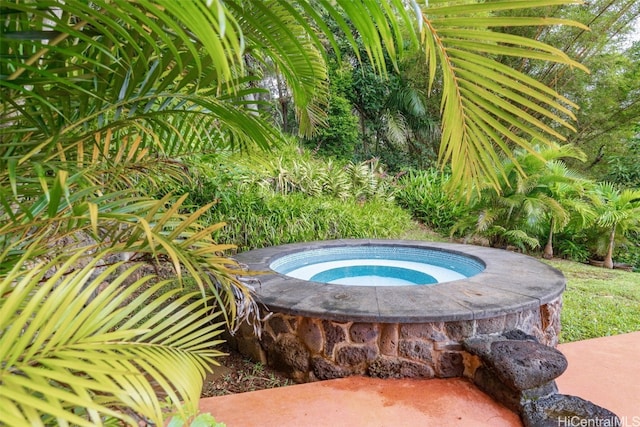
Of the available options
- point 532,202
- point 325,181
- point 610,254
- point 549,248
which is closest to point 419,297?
point 532,202

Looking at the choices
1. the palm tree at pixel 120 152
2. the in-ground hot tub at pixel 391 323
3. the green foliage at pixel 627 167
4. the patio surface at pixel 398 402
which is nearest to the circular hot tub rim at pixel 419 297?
the in-ground hot tub at pixel 391 323

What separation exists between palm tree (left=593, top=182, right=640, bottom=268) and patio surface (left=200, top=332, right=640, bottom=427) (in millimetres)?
3901

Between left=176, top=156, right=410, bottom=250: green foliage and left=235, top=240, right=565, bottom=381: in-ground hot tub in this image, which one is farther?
left=176, top=156, right=410, bottom=250: green foliage

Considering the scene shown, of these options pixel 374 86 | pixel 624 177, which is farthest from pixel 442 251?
pixel 374 86

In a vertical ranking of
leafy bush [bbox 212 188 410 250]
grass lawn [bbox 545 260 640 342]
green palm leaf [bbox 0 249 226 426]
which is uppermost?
green palm leaf [bbox 0 249 226 426]

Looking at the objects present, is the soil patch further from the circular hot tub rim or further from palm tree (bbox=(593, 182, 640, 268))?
palm tree (bbox=(593, 182, 640, 268))

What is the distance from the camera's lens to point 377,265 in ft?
14.7

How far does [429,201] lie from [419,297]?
5.35 metres

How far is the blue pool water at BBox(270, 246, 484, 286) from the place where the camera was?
404 cm

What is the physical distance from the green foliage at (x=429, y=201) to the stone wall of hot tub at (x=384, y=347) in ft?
15.7

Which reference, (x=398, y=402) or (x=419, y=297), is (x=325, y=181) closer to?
(x=419, y=297)

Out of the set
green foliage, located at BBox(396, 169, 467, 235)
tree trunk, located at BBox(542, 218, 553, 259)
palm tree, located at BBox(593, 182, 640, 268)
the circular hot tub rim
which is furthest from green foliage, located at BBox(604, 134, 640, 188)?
the circular hot tub rim

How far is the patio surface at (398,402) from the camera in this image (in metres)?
1.88

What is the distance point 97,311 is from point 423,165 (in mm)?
9890
